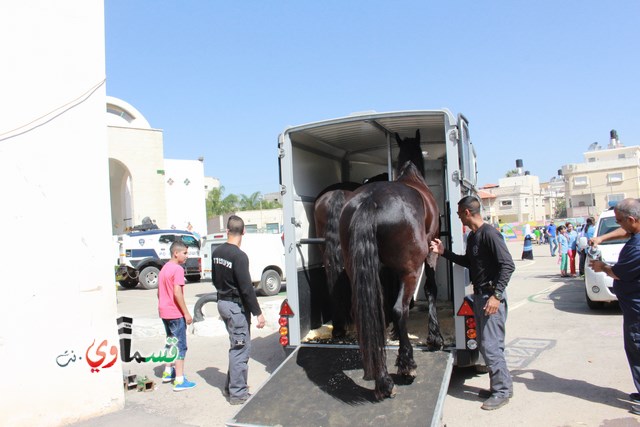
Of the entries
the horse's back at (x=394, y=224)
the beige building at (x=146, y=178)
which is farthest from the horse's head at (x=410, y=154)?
the beige building at (x=146, y=178)

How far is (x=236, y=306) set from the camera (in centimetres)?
539

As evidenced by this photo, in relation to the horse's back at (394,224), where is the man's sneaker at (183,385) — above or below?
below

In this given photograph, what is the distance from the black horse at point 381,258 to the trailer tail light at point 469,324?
31cm

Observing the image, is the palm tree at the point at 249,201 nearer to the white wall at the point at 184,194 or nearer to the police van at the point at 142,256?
the white wall at the point at 184,194

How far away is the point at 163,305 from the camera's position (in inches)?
234

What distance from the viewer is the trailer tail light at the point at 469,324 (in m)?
4.98

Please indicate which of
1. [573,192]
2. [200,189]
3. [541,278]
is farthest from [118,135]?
[573,192]

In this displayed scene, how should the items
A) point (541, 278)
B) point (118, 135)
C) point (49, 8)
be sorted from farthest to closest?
1. point (118, 135)
2. point (541, 278)
3. point (49, 8)

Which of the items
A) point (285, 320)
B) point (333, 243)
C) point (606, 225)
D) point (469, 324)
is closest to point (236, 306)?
point (285, 320)

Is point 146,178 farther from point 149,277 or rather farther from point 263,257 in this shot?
point 263,257

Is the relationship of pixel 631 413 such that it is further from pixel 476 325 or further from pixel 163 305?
pixel 163 305

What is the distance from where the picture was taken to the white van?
14.9m

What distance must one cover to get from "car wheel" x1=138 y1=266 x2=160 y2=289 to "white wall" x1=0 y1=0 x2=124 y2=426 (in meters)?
14.3

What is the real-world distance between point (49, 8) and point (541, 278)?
49.5 ft
